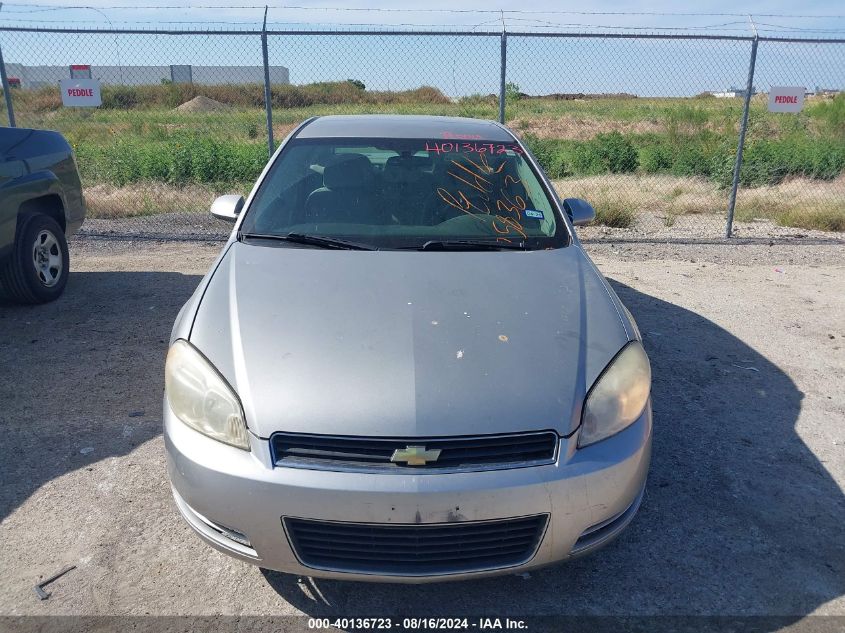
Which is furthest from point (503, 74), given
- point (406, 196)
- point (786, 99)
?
point (406, 196)

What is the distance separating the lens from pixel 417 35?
7344 millimetres

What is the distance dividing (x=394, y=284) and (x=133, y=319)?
3299mm

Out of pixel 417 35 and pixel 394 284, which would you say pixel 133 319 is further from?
pixel 417 35

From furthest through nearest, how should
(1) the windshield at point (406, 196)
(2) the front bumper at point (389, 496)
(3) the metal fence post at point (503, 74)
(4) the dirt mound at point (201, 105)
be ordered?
(4) the dirt mound at point (201, 105), (3) the metal fence post at point (503, 74), (1) the windshield at point (406, 196), (2) the front bumper at point (389, 496)

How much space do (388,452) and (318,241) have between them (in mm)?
1412

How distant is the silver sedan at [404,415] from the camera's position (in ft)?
6.95

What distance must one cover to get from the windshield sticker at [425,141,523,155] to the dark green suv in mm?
Result: 3302

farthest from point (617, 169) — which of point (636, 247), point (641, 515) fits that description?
point (641, 515)

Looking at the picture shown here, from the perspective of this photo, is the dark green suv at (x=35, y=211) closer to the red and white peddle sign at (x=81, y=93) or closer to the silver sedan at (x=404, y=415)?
the red and white peddle sign at (x=81, y=93)

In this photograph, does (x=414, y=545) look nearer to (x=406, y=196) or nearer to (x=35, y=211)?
(x=406, y=196)

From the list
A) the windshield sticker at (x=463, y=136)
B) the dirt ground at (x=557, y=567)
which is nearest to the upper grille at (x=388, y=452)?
the dirt ground at (x=557, y=567)

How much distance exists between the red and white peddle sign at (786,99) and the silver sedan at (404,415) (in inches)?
247

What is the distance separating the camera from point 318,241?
10.6ft

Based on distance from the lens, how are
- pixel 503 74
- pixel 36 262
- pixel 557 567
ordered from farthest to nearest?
pixel 503 74
pixel 36 262
pixel 557 567
